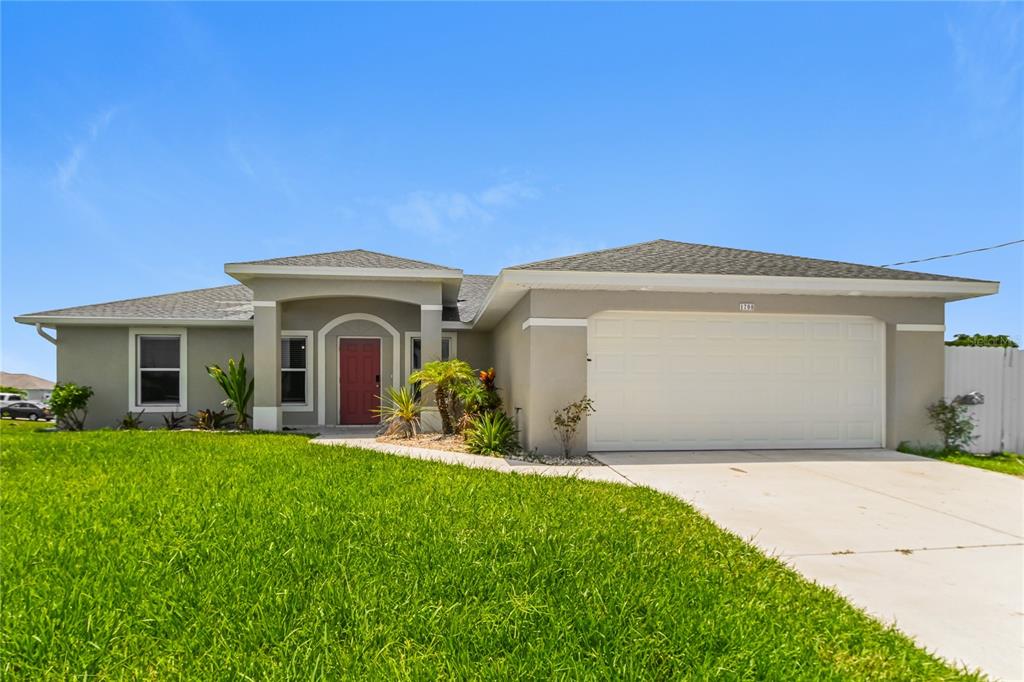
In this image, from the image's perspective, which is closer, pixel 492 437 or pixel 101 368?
pixel 492 437

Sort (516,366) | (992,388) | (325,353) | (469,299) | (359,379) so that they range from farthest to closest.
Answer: (469,299) → (359,379) → (325,353) → (516,366) → (992,388)

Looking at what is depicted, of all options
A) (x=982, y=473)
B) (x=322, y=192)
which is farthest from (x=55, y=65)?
(x=982, y=473)

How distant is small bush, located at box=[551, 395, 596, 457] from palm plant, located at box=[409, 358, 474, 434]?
2441mm

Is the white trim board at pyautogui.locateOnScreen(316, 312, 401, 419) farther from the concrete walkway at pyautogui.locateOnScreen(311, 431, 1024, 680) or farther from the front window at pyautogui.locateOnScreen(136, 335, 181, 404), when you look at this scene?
the concrete walkway at pyautogui.locateOnScreen(311, 431, 1024, 680)

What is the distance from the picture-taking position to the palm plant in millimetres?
9547

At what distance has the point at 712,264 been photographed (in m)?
8.77

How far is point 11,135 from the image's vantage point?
262 inches

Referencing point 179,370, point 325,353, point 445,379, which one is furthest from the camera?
point 325,353

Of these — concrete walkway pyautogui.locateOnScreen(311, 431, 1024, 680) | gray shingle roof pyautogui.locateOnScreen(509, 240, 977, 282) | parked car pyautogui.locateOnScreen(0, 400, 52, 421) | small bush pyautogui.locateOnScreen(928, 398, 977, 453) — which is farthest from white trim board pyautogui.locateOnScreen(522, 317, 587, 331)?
parked car pyautogui.locateOnScreen(0, 400, 52, 421)

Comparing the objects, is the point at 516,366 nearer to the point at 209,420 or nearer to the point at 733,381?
the point at 733,381

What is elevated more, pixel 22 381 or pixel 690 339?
pixel 690 339

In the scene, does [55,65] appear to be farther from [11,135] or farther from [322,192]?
[322,192]

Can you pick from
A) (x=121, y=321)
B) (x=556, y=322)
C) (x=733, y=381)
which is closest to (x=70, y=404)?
(x=121, y=321)

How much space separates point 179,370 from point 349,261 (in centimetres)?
576
